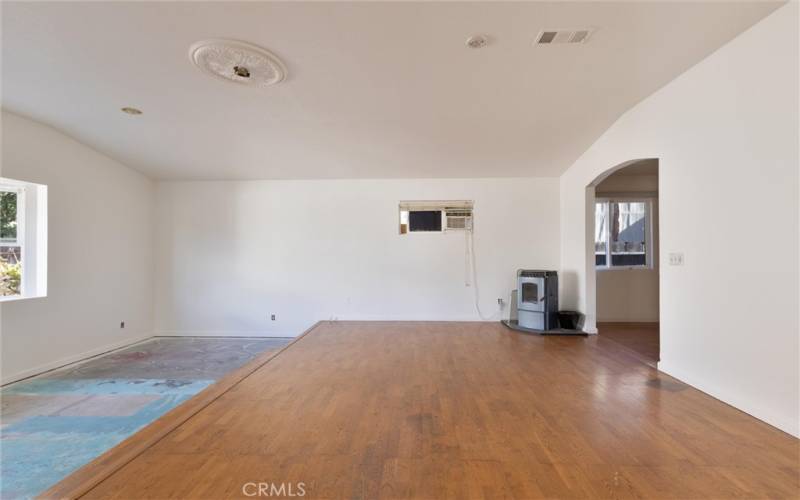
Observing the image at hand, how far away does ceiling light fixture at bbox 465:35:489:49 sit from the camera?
2.35m

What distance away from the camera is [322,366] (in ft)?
10.8

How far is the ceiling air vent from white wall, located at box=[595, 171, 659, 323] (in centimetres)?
406

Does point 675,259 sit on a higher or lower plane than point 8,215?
lower

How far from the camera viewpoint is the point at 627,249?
572 centimetres


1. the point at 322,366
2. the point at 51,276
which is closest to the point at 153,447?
the point at 322,366

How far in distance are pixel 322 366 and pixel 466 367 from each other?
1502 millimetres

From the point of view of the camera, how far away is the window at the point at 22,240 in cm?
365

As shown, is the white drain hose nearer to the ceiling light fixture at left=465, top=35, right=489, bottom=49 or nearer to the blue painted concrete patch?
the ceiling light fixture at left=465, top=35, right=489, bottom=49

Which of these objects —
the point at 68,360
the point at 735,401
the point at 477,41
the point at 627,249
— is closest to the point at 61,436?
the point at 68,360

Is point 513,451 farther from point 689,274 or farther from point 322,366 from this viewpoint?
point 689,274

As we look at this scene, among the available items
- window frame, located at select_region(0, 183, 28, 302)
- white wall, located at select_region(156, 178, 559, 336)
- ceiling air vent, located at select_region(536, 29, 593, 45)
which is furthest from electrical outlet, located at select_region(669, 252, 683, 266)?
window frame, located at select_region(0, 183, 28, 302)

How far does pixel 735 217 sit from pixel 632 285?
149 inches

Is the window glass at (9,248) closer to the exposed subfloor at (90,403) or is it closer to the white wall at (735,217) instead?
the exposed subfloor at (90,403)

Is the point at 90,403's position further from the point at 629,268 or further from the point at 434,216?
the point at 629,268
